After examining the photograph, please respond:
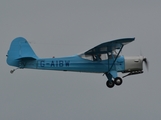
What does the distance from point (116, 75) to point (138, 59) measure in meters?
1.38

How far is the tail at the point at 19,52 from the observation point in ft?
114

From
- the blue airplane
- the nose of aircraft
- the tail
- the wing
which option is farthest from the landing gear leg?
the tail

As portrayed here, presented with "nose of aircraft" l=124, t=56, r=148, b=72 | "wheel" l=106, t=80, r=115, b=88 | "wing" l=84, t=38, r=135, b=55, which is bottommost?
"wheel" l=106, t=80, r=115, b=88

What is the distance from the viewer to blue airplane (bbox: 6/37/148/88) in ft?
113

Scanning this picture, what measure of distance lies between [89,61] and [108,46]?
1.22m

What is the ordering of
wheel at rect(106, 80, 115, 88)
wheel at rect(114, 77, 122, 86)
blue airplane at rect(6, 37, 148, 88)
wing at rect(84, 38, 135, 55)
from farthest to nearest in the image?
1. wheel at rect(106, 80, 115, 88)
2. wheel at rect(114, 77, 122, 86)
3. blue airplane at rect(6, 37, 148, 88)
4. wing at rect(84, 38, 135, 55)

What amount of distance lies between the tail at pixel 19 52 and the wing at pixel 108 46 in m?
2.63

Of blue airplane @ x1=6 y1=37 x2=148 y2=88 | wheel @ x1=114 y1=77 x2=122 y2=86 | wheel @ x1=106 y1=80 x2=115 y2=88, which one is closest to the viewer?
blue airplane @ x1=6 y1=37 x2=148 y2=88

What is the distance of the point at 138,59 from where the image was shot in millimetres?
35688

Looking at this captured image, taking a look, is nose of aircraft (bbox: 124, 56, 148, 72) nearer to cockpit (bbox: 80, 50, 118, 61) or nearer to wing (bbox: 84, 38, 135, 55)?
cockpit (bbox: 80, 50, 118, 61)

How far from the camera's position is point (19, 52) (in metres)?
34.9

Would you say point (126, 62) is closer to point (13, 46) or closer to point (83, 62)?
point (83, 62)

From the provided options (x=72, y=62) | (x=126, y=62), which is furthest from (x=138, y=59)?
(x=72, y=62)

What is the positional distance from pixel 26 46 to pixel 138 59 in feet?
17.6
